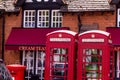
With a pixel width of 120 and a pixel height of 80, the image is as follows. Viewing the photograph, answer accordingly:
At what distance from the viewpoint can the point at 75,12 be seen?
22656mm

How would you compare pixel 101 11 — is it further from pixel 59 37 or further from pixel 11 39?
pixel 59 37

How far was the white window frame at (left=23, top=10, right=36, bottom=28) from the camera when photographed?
23.5m

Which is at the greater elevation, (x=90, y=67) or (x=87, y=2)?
(x=87, y=2)

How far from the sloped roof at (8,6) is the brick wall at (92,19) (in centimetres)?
281

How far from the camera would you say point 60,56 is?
15742 millimetres

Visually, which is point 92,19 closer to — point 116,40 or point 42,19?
point 116,40

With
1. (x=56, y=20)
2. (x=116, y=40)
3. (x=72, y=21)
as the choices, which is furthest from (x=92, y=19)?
(x=116, y=40)

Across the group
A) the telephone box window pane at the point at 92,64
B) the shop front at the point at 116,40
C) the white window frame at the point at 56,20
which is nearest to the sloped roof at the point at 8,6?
the white window frame at the point at 56,20

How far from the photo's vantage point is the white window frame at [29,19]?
77.1ft

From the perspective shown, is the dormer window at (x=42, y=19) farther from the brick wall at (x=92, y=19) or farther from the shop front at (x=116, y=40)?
the shop front at (x=116, y=40)

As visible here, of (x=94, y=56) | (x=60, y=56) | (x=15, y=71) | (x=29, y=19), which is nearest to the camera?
(x=15, y=71)

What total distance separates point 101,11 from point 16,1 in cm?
467

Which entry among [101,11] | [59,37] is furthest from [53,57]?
[101,11]

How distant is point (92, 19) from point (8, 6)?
4641mm
